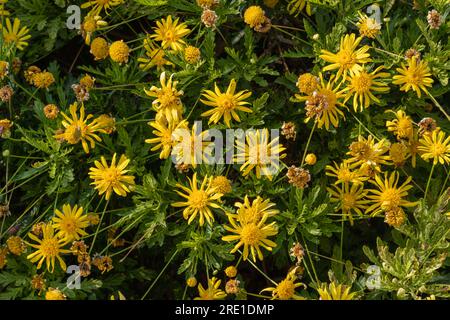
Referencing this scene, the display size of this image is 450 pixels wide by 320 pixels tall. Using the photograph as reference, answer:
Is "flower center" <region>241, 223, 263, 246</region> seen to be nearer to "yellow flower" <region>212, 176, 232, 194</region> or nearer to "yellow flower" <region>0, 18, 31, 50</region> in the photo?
"yellow flower" <region>212, 176, 232, 194</region>

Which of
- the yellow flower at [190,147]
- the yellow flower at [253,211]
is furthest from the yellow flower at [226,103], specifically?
the yellow flower at [253,211]

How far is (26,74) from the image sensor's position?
3.09 metres

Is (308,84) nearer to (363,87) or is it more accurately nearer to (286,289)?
(363,87)

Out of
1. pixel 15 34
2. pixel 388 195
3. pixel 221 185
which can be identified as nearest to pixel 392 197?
pixel 388 195

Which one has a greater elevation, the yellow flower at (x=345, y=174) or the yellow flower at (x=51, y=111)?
the yellow flower at (x=51, y=111)

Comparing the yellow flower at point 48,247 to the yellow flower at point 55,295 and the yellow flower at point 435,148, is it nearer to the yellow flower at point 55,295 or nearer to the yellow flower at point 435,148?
the yellow flower at point 55,295

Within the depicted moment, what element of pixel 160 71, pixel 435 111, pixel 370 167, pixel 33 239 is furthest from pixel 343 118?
pixel 33 239

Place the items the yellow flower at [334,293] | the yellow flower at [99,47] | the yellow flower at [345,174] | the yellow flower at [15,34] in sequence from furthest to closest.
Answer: the yellow flower at [15,34], the yellow flower at [99,47], the yellow flower at [345,174], the yellow flower at [334,293]

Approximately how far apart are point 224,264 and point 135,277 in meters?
0.37

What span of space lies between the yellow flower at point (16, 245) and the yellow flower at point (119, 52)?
2.68ft

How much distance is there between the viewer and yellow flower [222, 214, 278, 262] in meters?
2.73

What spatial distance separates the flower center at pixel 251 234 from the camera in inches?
107

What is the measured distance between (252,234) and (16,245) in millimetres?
933

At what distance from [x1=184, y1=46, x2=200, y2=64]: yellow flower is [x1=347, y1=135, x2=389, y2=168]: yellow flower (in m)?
0.69
